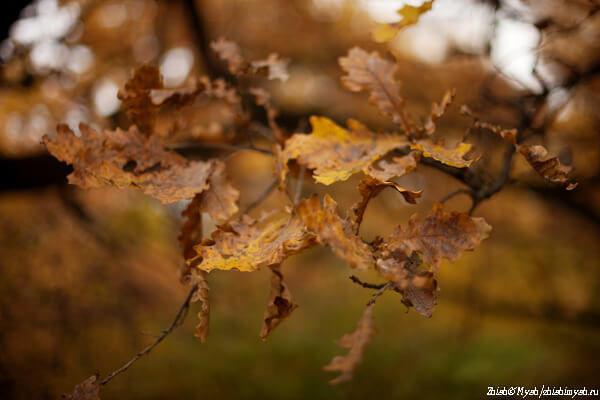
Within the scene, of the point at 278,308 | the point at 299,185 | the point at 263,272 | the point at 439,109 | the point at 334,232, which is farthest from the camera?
the point at 263,272

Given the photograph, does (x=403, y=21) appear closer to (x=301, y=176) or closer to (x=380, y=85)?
(x=380, y=85)

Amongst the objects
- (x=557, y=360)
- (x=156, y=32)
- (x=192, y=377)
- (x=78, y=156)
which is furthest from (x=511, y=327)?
(x=156, y=32)

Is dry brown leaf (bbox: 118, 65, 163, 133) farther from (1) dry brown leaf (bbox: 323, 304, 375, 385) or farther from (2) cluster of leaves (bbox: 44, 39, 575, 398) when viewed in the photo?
(1) dry brown leaf (bbox: 323, 304, 375, 385)

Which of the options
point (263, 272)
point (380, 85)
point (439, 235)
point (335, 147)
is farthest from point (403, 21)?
point (263, 272)

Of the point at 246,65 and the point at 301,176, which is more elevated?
the point at 246,65

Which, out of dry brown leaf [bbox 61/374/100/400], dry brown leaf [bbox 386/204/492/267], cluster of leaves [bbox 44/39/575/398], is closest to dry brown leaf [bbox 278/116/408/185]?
cluster of leaves [bbox 44/39/575/398]

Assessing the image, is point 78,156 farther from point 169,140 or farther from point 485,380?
point 485,380

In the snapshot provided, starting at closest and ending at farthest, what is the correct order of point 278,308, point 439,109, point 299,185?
point 278,308
point 439,109
point 299,185

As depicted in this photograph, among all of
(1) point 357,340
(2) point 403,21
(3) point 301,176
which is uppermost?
(2) point 403,21

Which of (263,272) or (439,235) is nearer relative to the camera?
(439,235)
